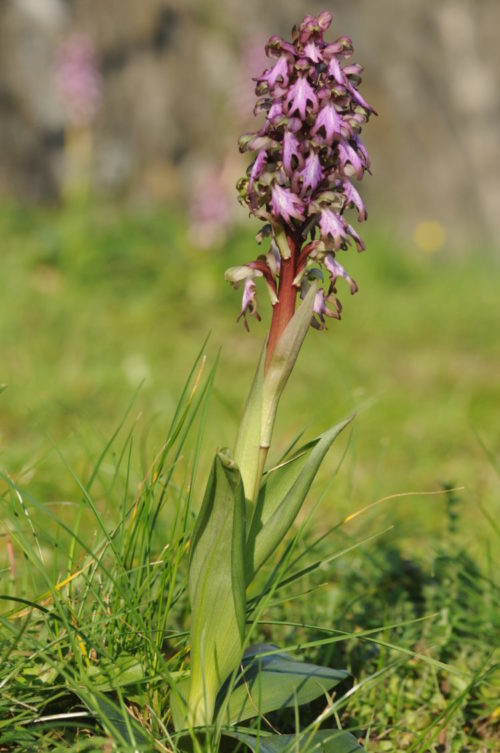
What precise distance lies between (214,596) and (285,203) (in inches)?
27.2

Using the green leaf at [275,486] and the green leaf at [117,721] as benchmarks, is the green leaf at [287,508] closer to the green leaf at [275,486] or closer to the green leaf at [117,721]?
the green leaf at [275,486]

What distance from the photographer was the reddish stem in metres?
1.51

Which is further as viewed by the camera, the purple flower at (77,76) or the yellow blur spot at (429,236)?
the yellow blur spot at (429,236)

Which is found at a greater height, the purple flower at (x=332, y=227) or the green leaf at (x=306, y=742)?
the purple flower at (x=332, y=227)

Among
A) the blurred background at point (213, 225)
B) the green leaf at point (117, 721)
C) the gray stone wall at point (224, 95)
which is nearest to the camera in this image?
the green leaf at point (117, 721)

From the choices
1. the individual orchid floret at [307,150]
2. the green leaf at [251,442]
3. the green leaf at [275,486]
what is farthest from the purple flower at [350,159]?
the green leaf at [275,486]

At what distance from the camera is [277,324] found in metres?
1.52

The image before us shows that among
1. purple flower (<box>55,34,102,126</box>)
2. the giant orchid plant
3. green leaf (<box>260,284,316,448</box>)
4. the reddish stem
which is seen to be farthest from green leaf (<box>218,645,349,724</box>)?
purple flower (<box>55,34,102,126</box>)

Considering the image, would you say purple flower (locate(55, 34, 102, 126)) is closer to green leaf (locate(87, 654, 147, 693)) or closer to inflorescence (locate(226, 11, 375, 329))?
inflorescence (locate(226, 11, 375, 329))

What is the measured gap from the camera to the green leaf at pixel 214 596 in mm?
1451

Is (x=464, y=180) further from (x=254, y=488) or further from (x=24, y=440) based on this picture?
(x=254, y=488)

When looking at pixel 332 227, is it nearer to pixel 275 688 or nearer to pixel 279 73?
pixel 279 73

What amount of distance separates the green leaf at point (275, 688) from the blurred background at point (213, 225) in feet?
5.34

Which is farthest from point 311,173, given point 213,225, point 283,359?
point 213,225
